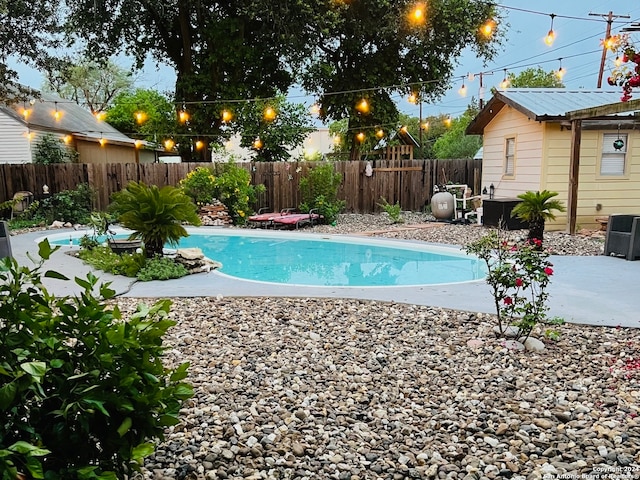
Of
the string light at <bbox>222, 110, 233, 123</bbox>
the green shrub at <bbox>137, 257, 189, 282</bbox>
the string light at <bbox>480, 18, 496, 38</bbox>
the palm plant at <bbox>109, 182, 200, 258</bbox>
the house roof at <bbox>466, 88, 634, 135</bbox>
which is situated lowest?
the green shrub at <bbox>137, 257, 189, 282</bbox>

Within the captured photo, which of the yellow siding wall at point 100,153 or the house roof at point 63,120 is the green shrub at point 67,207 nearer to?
the house roof at point 63,120

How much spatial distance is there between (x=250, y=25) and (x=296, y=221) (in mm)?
8282

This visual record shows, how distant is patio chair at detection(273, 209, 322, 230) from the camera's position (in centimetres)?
1147

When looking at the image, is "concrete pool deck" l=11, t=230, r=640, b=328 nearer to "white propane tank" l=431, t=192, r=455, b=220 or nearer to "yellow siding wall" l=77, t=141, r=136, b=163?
"white propane tank" l=431, t=192, r=455, b=220

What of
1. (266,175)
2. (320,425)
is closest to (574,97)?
(266,175)

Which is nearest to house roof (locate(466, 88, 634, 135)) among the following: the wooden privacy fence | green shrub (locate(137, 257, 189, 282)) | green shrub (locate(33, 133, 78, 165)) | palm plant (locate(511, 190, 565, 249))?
palm plant (locate(511, 190, 565, 249))

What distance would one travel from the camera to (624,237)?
691 cm

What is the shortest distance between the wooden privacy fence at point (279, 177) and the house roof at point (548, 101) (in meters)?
2.71

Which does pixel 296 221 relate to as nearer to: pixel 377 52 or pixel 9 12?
pixel 377 52

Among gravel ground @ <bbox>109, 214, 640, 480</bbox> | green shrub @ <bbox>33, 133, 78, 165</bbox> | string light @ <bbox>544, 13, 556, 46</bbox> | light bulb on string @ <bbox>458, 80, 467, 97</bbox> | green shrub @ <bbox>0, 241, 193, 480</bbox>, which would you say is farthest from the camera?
green shrub @ <bbox>33, 133, 78, 165</bbox>

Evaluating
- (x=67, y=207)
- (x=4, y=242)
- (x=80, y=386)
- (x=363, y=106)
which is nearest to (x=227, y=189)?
(x=67, y=207)

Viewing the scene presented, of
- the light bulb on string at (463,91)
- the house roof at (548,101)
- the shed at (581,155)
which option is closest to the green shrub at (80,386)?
the house roof at (548,101)

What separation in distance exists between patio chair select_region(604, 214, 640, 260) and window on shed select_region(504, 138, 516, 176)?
434cm

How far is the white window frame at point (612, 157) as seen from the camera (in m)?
9.95
